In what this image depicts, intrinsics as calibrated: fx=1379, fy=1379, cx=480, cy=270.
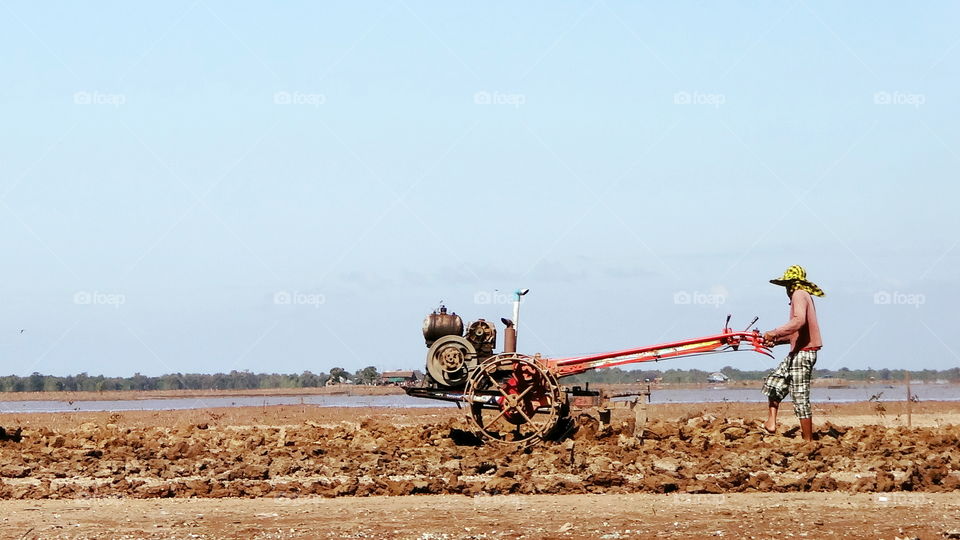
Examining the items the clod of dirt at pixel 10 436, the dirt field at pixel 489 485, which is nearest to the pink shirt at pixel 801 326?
the dirt field at pixel 489 485

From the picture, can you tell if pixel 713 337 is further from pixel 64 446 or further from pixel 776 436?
pixel 64 446

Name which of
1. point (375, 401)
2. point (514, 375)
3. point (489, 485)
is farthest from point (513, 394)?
point (375, 401)

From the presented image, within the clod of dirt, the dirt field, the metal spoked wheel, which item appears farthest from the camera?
the clod of dirt

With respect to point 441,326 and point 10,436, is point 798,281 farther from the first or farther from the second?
point 10,436

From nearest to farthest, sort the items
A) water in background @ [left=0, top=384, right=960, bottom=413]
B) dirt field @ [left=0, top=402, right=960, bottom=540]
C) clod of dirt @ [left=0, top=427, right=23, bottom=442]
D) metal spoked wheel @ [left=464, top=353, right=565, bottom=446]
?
dirt field @ [left=0, top=402, right=960, bottom=540], metal spoked wheel @ [left=464, top=353, right=565, bottom=446], clod of dirt @ [left=0, top=427, right=23, bottom=442], water in background @ [left=0, top=384, right=960, bottom=413]

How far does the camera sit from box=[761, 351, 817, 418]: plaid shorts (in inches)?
696

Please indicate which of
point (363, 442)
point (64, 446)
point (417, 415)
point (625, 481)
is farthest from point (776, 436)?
point (417, 415)

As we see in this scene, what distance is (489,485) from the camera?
14.3m

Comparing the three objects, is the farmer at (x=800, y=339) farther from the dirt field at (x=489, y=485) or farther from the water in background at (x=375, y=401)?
the water in background at (x=375, y=401)

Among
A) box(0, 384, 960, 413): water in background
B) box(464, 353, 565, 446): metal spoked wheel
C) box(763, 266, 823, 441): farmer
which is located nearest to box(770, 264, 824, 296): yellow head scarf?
box(763, 266, 823, 441): farmer

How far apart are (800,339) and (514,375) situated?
12.4 ft

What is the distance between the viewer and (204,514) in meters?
13.0

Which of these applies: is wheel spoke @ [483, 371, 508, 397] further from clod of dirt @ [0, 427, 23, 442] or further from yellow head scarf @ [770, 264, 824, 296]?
clod of dirt @ [0, 427, 23, 442]

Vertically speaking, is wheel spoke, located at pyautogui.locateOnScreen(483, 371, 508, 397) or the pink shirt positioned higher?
the pink shirt
